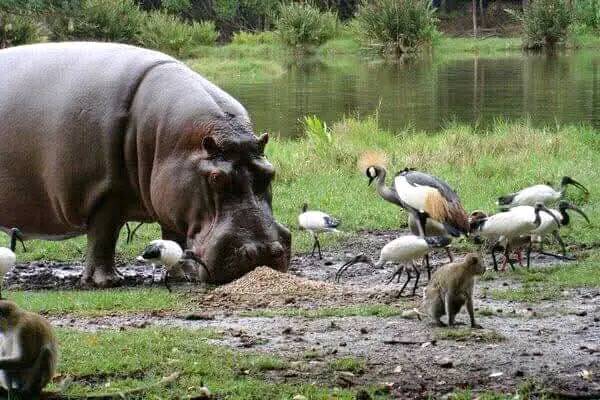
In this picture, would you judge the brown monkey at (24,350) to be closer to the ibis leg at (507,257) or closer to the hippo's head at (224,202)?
the hippo's head at (224,202)

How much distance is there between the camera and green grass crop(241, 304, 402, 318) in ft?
25.2

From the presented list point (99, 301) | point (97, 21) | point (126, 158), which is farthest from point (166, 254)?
point (97, 21)

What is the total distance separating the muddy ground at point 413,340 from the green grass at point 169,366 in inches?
6.1

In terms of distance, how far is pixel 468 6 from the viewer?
63.4 meters

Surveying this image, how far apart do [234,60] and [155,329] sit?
129 ft

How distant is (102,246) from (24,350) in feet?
15.1

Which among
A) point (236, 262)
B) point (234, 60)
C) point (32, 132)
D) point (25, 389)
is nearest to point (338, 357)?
point (25, 389)

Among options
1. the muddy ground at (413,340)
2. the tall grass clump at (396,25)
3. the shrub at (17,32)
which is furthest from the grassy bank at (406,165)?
the tall grass clump at (396,25)

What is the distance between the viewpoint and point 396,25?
47406mm

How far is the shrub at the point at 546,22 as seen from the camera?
157 feet

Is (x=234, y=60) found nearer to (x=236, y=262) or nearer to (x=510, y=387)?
(x=236, y=262)

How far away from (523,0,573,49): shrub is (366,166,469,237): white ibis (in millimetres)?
38424

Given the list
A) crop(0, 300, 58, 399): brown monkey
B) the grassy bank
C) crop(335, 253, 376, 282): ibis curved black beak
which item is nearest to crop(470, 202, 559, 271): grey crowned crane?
crop(335, 253, 376, 282): ibis curved black beak

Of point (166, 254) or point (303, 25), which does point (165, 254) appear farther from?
point (303, 25)
